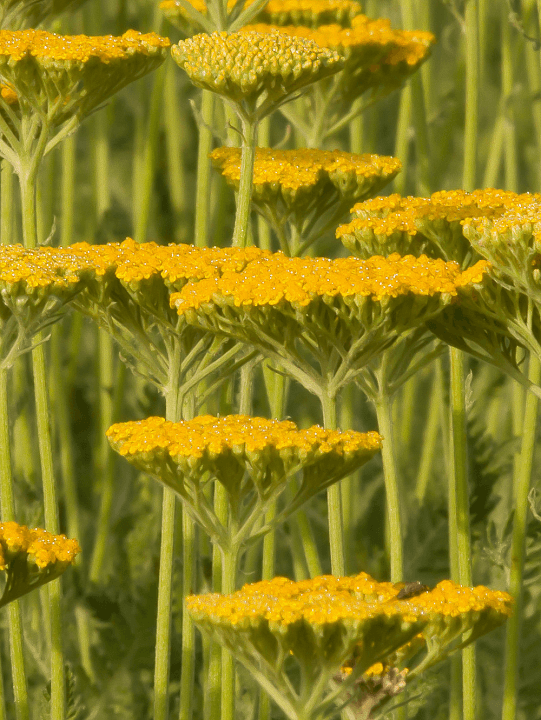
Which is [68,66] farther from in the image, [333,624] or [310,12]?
[333,624]

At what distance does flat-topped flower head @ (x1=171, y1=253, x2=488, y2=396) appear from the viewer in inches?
68.9

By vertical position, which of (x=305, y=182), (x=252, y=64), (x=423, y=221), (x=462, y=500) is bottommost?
(x=462, y=500)

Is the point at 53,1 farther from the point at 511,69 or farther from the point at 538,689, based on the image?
the point at 538,689

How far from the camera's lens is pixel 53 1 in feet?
8.14

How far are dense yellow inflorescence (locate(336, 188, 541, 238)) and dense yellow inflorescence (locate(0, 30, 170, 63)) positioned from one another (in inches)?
19.6

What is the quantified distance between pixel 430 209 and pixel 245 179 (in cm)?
33

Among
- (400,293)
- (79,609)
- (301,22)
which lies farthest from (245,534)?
(301,22)

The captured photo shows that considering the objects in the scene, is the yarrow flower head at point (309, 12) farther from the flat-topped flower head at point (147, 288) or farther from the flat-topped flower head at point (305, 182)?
the flat-topped flower head at point (147, 288)

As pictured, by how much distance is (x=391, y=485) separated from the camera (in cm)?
206

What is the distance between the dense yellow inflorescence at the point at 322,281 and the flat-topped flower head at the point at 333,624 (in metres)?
0.42

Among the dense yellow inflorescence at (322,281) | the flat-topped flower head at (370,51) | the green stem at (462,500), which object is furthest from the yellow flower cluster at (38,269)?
the flat-topped flower head at (370,51)

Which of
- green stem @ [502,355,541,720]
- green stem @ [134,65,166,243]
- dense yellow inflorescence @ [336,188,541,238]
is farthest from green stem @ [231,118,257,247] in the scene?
green stem @ [134,65,166,243]

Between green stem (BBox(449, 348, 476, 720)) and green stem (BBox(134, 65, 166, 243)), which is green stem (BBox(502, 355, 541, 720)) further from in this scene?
green stem (BBox(134, 65, 166, 243))

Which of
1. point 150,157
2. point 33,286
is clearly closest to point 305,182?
point 33,286
